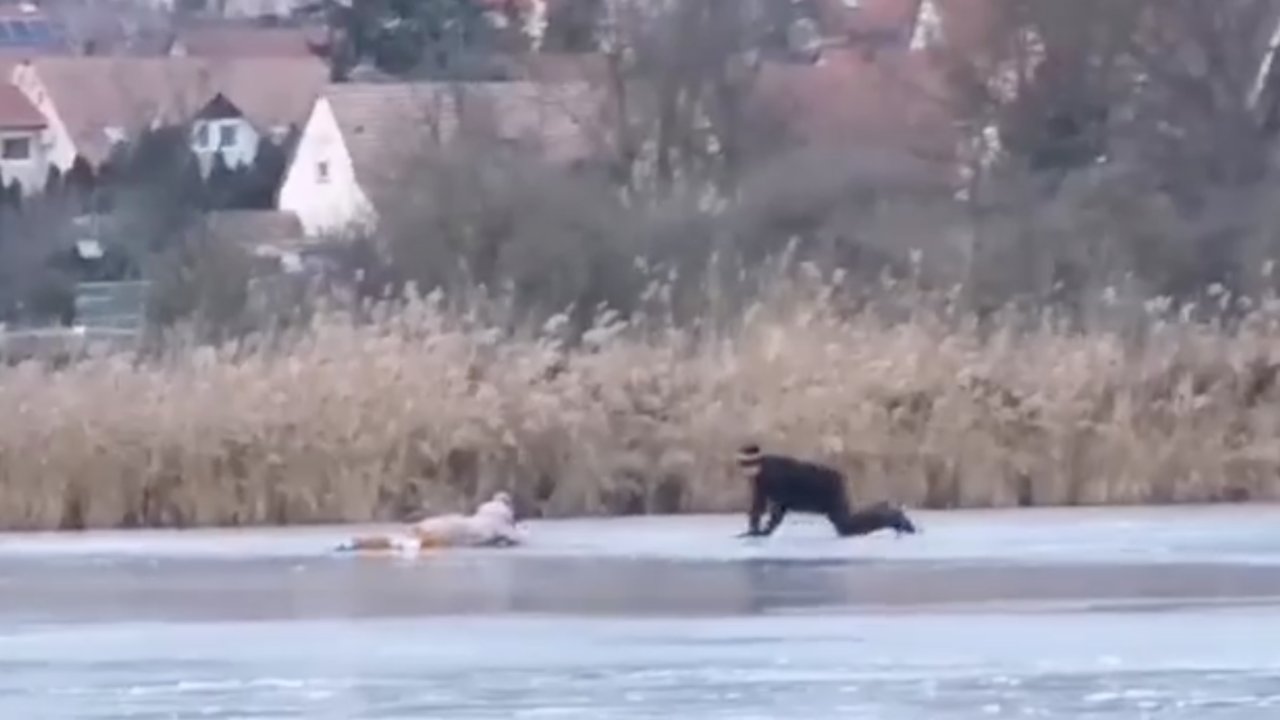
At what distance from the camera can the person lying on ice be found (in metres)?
18.4

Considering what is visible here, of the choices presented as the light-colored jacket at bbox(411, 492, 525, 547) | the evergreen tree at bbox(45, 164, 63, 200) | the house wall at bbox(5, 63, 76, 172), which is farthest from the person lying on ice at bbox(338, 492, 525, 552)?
the house wall at bbox(5, 63, 76, 172)

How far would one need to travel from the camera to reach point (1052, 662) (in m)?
13.3

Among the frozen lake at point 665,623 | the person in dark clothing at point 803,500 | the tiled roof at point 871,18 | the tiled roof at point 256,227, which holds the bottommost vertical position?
the frozen lake at point 665,623

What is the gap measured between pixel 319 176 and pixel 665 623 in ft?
135

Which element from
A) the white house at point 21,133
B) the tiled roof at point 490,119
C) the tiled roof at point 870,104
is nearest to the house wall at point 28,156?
the white house at point 21,133

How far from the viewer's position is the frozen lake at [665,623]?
1240cm

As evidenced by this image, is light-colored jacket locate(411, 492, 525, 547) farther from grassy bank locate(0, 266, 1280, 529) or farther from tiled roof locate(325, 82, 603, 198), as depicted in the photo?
tiled roof locate(325, 82, 603, 198)

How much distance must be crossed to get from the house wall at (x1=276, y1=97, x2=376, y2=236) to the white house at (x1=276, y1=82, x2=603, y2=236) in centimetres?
7

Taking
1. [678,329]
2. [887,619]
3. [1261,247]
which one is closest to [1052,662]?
[887,619]

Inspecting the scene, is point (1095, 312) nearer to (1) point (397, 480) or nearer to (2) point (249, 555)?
(1) point (397, 480)

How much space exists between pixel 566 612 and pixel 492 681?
7.95 ft

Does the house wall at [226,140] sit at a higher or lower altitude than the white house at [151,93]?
lower

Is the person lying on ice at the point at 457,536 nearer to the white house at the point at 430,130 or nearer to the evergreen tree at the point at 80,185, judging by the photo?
the white house at the point at 430,130

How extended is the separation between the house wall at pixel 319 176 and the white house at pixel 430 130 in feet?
0.24
